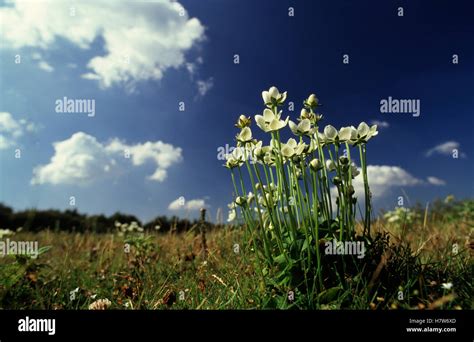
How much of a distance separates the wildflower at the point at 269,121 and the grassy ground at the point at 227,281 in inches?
27.6

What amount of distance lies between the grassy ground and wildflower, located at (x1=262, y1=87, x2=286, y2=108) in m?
0.81

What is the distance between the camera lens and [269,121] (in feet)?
6.77

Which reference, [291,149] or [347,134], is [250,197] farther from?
[347,134]

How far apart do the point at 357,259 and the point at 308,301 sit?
329 millimetres

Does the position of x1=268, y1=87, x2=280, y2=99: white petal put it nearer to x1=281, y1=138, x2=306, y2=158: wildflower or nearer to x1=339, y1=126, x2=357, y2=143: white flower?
x1=281, y1=138, x2=306, y2=158: wildflower

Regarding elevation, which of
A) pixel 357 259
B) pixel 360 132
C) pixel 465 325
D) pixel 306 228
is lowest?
pixel 465 325

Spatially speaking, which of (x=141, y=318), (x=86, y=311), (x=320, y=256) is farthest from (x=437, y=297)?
(x=86, y=311)

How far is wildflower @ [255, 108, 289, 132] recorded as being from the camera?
6.64 feet

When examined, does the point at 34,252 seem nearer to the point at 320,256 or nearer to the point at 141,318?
the point at 141,318

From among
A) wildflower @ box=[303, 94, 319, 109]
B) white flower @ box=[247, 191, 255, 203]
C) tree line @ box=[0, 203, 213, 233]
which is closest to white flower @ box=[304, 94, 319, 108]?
wildflower @ box=[303, 94, 319, 109]

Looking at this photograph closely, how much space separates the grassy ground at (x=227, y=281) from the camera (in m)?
2.09

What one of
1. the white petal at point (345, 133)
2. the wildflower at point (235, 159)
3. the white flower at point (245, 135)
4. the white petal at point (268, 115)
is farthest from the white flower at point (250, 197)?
the white petal at point (345, 133)

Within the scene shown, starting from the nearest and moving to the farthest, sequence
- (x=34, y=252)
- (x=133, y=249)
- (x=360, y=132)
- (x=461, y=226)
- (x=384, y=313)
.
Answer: (x=384, y=313)
(x=360, y=132)
(x=34, y=252)
(x=133, y=249)
(x=461, y=226)

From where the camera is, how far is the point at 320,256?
208 cm
